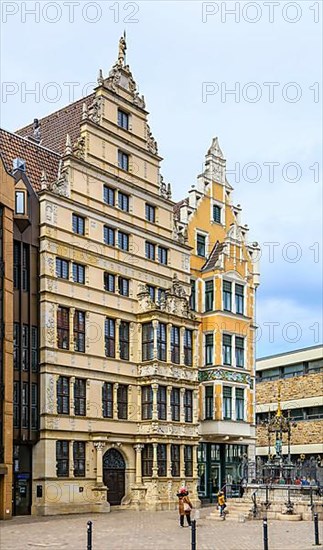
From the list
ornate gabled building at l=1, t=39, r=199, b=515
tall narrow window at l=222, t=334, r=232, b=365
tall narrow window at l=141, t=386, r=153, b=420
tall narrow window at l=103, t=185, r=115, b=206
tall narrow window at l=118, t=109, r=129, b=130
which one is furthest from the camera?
tall narrow window at l=222, t=334, r=232, b=365

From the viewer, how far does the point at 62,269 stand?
152 feet

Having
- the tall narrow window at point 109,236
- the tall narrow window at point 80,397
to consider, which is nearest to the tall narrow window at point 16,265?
the tall narrow window at point 80,397

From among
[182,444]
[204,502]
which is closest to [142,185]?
[182,444]

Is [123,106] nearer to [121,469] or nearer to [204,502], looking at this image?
[121,469]

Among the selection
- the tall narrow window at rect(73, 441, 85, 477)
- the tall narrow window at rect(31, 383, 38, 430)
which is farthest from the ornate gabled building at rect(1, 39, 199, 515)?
the tall narrow window at rect(31, 383, 38, 430)

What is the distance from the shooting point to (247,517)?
3959cm

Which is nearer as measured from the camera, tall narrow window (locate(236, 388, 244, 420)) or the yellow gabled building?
the yellow gabled building

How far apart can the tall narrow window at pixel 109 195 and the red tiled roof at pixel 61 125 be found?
11.0 feet

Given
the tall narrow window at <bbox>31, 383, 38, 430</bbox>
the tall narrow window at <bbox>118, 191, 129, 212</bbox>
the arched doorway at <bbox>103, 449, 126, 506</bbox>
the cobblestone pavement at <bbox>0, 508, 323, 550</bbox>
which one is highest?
the tall narrow window at <bbox>118, 191, 129, 212</bbox>

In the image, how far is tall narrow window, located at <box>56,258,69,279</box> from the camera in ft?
150

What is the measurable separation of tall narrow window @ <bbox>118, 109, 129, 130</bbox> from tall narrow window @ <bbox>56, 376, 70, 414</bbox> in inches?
626

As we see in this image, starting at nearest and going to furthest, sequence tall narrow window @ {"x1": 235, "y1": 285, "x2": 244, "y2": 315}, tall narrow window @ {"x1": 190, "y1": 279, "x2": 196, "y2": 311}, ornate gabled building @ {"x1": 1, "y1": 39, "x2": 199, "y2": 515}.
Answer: ornate gabled building @ {"x1": 1, "y1": 39, "x2": 199, "y2": 515} → tall narrow window @ {"x1": 190, "y1": 279, "x2": 196, "y2": 311} → tall narrow window @ {"x1": 235, "y1": 285, "x2": 244, "y2": 315}

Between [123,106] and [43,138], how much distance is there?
5.82m

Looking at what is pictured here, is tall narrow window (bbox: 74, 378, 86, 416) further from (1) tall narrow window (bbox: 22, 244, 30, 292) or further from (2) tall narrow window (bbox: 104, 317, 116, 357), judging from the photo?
(1) tall narrow window (bbox: 22, 244, 30, 292)
